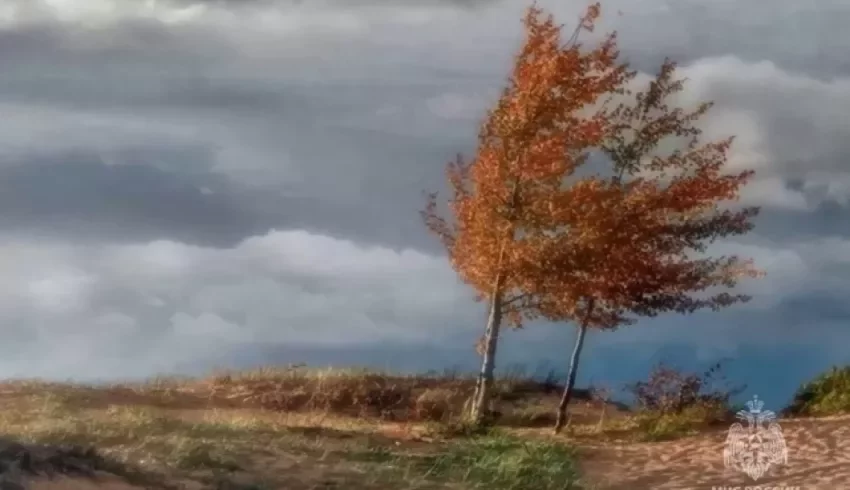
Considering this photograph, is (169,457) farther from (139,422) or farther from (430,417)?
(430,417)

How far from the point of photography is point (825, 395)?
1683 centimetres

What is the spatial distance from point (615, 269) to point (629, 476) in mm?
3881

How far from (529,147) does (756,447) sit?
464 centimetres

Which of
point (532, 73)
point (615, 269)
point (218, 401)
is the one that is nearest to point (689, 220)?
point (615, 269)

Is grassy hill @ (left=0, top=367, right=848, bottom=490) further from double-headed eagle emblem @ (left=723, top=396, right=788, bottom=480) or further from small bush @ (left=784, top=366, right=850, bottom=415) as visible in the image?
small bush @ (left=784, top=366, right=850, bottom=415)

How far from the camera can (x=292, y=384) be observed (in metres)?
18.2

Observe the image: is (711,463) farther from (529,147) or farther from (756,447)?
(529,147)

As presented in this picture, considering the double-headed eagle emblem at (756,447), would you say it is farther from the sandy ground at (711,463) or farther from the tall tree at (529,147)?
the tall tree at (529,147)

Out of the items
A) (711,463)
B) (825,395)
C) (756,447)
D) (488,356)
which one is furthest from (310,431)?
(825,395)

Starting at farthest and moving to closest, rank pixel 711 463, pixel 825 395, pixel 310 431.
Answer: pixel 825 395 → pixel 310 431 → pixel 711 463

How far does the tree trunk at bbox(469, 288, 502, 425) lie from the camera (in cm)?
1603

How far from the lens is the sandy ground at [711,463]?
11625 mm

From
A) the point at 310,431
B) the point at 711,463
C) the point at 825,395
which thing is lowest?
the point at 711,463

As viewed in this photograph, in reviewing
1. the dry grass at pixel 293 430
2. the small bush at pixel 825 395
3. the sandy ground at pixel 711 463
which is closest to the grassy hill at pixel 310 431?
the dry grass at pixel 293 430
